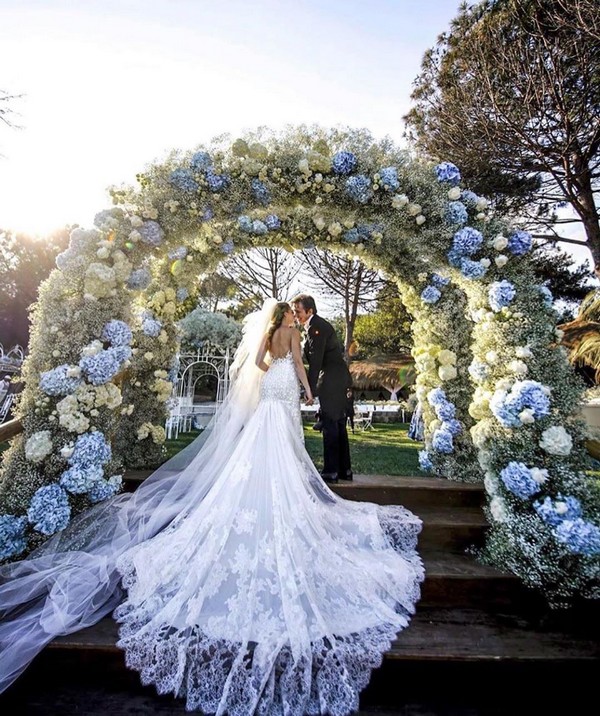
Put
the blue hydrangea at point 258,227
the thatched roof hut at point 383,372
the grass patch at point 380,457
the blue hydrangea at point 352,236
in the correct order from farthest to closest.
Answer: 1. the thatched roof hut at point 383,372
2. the grass patch at point 380,457
3. the blue hydrangea at point 352,236
4. the blue hydrangea at point 258,227

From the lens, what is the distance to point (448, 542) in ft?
11.6

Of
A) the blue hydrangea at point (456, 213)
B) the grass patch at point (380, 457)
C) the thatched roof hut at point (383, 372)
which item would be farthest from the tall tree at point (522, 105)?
the thatched roof hut at point (383, 372)

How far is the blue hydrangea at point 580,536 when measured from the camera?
2822mm

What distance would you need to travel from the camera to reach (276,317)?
3.88m

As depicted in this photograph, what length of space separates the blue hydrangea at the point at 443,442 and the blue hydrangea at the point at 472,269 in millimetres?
1803

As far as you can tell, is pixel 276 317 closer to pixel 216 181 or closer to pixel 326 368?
pixel 326 368

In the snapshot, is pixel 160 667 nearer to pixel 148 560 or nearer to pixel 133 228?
pixel 148 560

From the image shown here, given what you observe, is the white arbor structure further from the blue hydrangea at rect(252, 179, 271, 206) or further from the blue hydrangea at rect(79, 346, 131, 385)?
the blue hydrangea at rect(79, 346, 131, 385)

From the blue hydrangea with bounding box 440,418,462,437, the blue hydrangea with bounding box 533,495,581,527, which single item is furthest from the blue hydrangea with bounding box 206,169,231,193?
the blue hydrangea with bounding box 533,495,581,527

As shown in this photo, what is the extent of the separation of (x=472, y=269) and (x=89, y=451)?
3.62 m

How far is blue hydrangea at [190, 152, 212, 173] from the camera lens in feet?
13.1

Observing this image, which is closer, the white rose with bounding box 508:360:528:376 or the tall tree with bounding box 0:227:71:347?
the white rose with bounding box 508:360:528:376

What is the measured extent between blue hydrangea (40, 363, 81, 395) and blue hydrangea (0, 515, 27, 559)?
3.16 ft

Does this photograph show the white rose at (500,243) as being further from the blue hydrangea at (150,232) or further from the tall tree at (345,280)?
the tall tree at (345,280)
